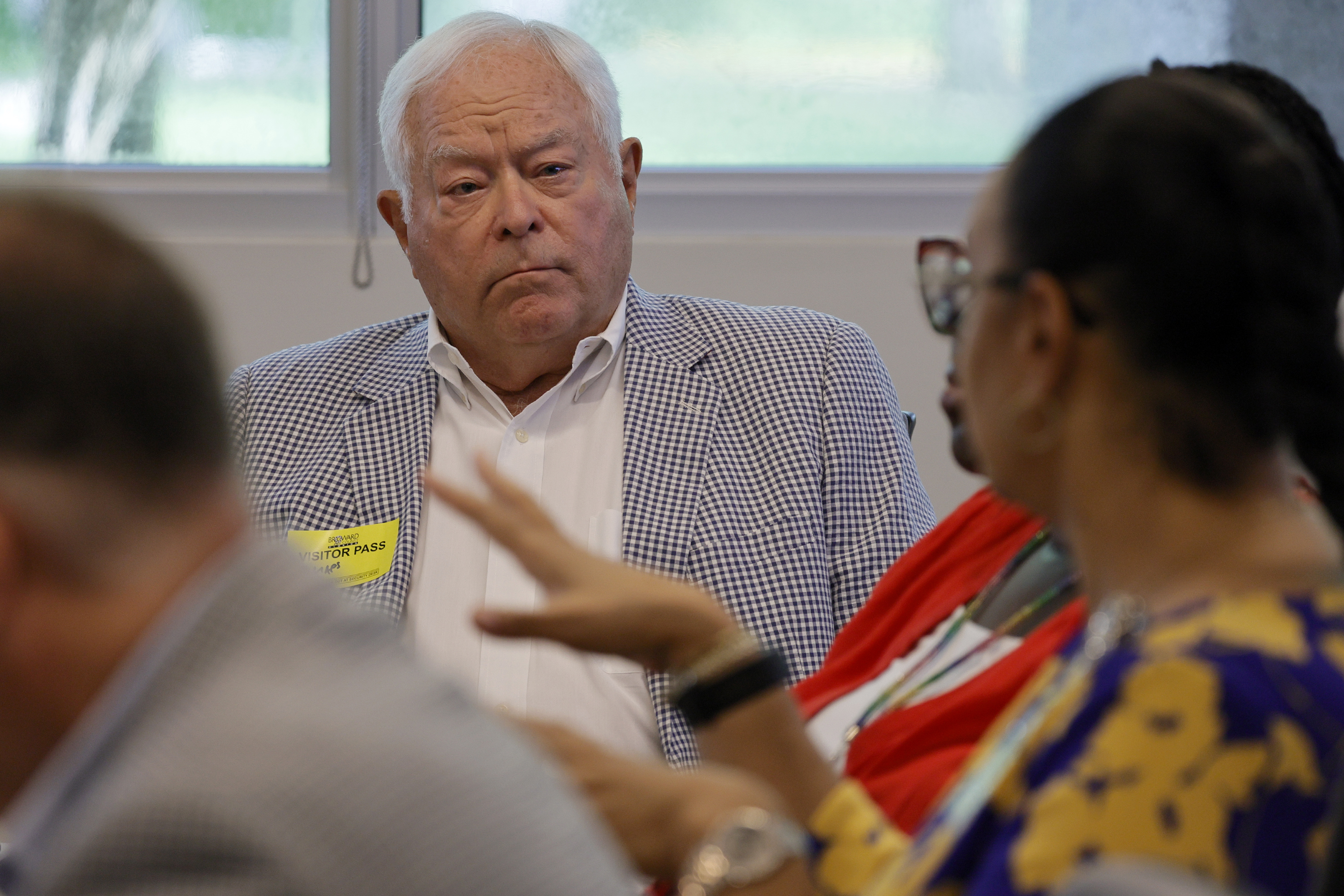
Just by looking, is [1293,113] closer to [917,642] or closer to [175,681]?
[917,642]

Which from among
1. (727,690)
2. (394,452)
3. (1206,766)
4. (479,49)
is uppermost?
(479,49)

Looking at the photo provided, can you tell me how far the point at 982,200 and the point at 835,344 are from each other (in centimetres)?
121

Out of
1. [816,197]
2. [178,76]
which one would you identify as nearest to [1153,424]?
[816,197]

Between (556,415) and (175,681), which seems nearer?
(175,681)

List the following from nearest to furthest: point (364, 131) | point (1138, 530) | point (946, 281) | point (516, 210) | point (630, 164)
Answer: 1. point (1138, 530)
2. point (946, 281)
3. point (516, 210)
4. point (630, 164)
5. point (364, 131)

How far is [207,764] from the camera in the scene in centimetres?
57

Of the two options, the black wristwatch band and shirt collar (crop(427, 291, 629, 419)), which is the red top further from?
shirt collar (crop(427, 291, 629, 419))

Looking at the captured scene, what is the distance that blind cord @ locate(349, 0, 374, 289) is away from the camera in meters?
2.88

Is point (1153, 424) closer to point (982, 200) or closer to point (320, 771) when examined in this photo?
point (982, 200)

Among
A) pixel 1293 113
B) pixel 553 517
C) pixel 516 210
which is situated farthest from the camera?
pixel 516 210

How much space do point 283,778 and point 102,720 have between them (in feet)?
0.35

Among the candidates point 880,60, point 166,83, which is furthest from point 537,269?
point 166,83

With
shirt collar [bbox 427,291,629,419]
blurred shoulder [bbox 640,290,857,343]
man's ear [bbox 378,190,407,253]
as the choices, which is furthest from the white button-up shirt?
man's ear [bbox 378,190,407,253]

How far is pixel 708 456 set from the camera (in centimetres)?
203
